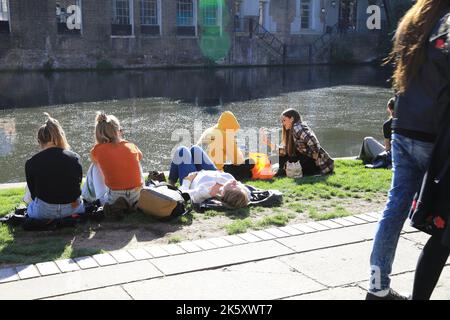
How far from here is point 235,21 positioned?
34.5 metres

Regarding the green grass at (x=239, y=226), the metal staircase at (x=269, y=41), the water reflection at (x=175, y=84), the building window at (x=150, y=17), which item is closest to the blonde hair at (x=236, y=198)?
the green grass at (x=239, y=226)

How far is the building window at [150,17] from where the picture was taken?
31595 millimetres

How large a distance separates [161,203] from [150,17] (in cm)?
2839

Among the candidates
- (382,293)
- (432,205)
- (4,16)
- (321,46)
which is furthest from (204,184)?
(321,46)

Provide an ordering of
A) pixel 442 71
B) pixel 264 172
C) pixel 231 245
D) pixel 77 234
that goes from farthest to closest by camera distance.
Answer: pixel 264 172
pixel 77 234
pixel 231 245
pixel 442 71

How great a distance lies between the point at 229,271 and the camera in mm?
3729

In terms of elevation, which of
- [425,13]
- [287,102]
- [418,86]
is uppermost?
[425,13]

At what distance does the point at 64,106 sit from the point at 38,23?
1344 cm

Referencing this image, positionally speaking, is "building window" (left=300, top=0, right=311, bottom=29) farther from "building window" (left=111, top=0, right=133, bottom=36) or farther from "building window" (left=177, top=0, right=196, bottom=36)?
"building window" (left=111, top=0, right=133, bottom=36)

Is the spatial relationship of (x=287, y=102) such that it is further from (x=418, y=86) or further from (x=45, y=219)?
(x=418, y=86)

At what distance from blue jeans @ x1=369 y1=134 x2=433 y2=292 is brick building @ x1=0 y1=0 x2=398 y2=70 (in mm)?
26848

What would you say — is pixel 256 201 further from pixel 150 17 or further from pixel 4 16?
pixel 150 17

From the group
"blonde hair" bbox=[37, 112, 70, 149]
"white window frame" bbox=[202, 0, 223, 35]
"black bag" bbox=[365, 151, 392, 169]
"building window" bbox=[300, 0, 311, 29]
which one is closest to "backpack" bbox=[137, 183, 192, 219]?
"blonde hair" bbox=[37, 112, 70, 149]
